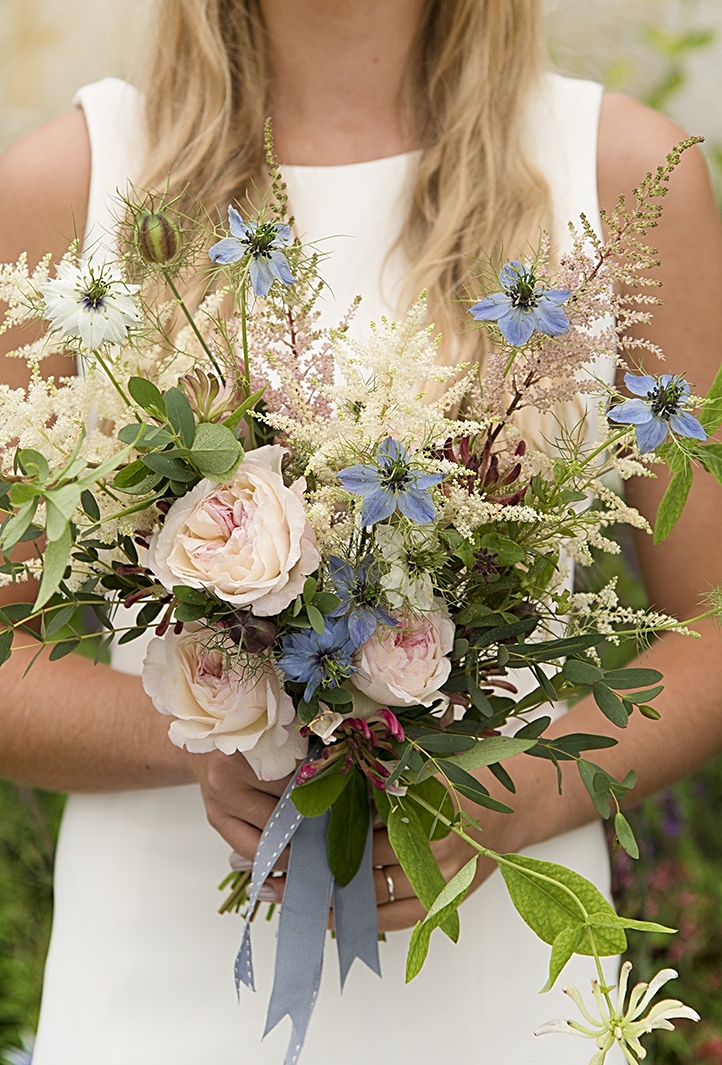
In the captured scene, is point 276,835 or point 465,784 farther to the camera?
point 276,835

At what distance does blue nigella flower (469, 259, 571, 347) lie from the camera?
535mm

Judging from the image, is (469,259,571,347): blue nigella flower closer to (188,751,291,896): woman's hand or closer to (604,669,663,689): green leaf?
(604,669,663,689): green leaf

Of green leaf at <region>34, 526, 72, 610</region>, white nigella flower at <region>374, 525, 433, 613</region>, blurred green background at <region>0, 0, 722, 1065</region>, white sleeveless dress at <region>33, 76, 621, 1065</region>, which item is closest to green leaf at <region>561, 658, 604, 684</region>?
white nigella flower at <region>374, 525, 433, 613</region>

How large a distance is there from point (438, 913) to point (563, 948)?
0.06 m

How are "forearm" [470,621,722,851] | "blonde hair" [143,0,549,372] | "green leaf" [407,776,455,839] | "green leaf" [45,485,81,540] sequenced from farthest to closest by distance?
"blonde hair" [143,0,549,372] < "forearm" [470,621,722,851] < "green leaf" [407,776,455,839] < "green leaf" [45,485,81,540]

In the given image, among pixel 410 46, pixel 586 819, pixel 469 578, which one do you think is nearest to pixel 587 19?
pixel 410 46

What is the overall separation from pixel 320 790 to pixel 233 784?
144 millimetres

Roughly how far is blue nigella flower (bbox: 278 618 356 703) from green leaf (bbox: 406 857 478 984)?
14 centimetres

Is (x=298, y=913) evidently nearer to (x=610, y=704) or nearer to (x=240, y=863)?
(x=240, y=863)

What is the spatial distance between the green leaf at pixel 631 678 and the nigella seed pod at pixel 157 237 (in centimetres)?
36

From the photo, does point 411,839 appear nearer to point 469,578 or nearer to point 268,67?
point 469,578

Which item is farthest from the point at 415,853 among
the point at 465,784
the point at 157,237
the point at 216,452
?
the point at 157,237

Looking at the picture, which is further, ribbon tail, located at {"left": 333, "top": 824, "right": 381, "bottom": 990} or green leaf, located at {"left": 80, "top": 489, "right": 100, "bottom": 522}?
ribbon tail, located at {"left": 333, "top": 824, "right": 381, "bottom": 990}

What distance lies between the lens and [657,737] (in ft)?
3.17
